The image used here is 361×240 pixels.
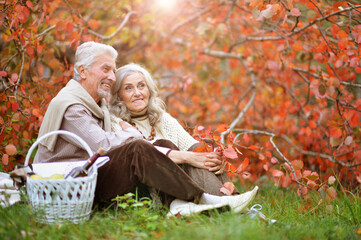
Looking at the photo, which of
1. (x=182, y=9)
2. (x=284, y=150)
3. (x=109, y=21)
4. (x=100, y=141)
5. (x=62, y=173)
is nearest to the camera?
(x=62, y=173)

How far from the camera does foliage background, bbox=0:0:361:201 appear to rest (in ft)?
11.4

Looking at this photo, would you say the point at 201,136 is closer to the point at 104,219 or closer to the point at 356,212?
the point at 104,219

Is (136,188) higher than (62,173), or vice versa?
Answer: (62,173)

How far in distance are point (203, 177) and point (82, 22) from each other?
8.22 feet

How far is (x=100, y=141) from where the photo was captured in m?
2.77

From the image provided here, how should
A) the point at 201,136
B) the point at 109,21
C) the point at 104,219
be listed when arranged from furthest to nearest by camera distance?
the point at 109,21 < the point at 201,136 < the point at 104,219

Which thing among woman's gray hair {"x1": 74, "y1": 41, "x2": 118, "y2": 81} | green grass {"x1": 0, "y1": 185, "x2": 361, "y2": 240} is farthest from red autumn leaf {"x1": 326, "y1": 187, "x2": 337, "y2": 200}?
woman's gray hair {"x1": 74, "y1": 41, "x2": 118, "y2": 81}

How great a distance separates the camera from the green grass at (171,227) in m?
2.08

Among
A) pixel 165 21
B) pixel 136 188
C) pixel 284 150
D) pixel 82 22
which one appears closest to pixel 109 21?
pixel 165 21

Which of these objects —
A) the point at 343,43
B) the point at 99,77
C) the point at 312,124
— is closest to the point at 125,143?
the point at 99,77

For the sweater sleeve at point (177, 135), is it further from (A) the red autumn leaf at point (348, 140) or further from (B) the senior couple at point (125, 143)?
(A) the red autumn leaf at point (348, 140)

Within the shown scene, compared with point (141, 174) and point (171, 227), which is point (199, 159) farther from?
point (171, 227)

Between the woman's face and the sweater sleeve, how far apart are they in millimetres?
301

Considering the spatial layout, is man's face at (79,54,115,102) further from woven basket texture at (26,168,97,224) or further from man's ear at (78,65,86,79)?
woven basket texture at (26,168,97,224)
